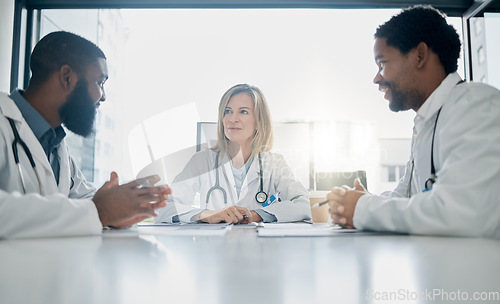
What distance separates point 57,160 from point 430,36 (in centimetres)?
140

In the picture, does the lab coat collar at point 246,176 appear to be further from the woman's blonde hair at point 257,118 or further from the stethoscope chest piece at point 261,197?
the stethoscope chest piece at point 261,197

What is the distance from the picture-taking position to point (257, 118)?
2.16 meters

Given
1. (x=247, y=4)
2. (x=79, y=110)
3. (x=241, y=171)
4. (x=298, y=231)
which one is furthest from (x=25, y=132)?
(x=247, y=4)

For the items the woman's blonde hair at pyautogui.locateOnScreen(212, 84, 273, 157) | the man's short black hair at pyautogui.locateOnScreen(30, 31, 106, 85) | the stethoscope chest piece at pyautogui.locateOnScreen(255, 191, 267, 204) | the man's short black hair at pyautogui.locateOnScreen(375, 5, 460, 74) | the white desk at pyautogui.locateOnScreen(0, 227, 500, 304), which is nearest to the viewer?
the white desk at pyautogui.locateOnScreen(0, 227, 500, 304)

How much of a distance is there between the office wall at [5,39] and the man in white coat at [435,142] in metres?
2.26

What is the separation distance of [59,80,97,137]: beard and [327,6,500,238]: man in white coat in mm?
1047

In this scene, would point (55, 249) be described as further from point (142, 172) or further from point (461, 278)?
point (142, 172)

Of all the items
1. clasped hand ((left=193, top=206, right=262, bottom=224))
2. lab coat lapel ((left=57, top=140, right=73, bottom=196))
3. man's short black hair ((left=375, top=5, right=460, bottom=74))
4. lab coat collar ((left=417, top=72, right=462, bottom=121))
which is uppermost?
man's short black hair ((left=375, top=5, right=460, bottom=74))

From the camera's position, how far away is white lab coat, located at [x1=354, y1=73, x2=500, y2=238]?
802mm

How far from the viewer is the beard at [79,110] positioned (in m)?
1.46

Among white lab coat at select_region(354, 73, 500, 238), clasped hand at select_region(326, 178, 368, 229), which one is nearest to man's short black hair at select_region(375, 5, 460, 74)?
white lab coat at select_region(354, 73, 500, 238)

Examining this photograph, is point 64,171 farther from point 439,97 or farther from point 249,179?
point 439,97

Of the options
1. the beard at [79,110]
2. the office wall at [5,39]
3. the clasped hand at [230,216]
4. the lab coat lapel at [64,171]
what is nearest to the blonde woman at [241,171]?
the clasped hand at [230,216]

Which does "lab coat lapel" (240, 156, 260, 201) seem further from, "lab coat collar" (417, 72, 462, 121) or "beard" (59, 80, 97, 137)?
"lab coat collar" (417, 72, 462, 121)
